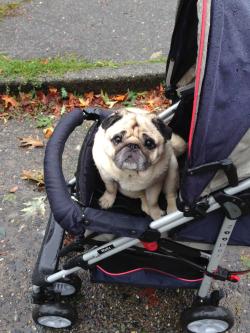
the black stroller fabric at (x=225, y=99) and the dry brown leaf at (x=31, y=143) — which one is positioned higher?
the black stroller fabric at (x=225, y=99)

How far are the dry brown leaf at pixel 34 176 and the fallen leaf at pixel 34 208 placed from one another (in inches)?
5.5

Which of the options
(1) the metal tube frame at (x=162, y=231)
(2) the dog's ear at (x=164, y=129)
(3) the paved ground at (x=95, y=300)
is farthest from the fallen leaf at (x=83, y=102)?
(1) the metal tube frame at (x=162, y=231)

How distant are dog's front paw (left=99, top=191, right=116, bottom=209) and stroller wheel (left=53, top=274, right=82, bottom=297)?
47cm

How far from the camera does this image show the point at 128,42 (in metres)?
4.41

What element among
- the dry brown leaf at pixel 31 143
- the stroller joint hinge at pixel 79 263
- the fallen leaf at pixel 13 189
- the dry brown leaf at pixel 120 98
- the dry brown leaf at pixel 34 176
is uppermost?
the stroller joint hinge at pixel 79 263

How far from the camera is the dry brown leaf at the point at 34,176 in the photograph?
3.19m

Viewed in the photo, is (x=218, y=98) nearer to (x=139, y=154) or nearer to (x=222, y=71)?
(x=222, y=71)

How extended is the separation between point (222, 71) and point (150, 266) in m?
1.05

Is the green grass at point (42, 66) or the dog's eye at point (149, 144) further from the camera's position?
the green grass at point (42, 66)

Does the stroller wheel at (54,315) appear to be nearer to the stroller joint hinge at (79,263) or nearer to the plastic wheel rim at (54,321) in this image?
the plastic wheel rim at (54,321)

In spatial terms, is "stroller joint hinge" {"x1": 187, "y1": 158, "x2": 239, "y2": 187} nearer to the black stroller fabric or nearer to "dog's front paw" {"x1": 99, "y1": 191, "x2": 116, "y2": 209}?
the black stroller fabric

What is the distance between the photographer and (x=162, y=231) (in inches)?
73.7

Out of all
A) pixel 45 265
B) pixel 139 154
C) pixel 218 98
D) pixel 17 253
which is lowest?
pixel 17 253

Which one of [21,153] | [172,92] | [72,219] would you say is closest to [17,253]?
[21,153]
